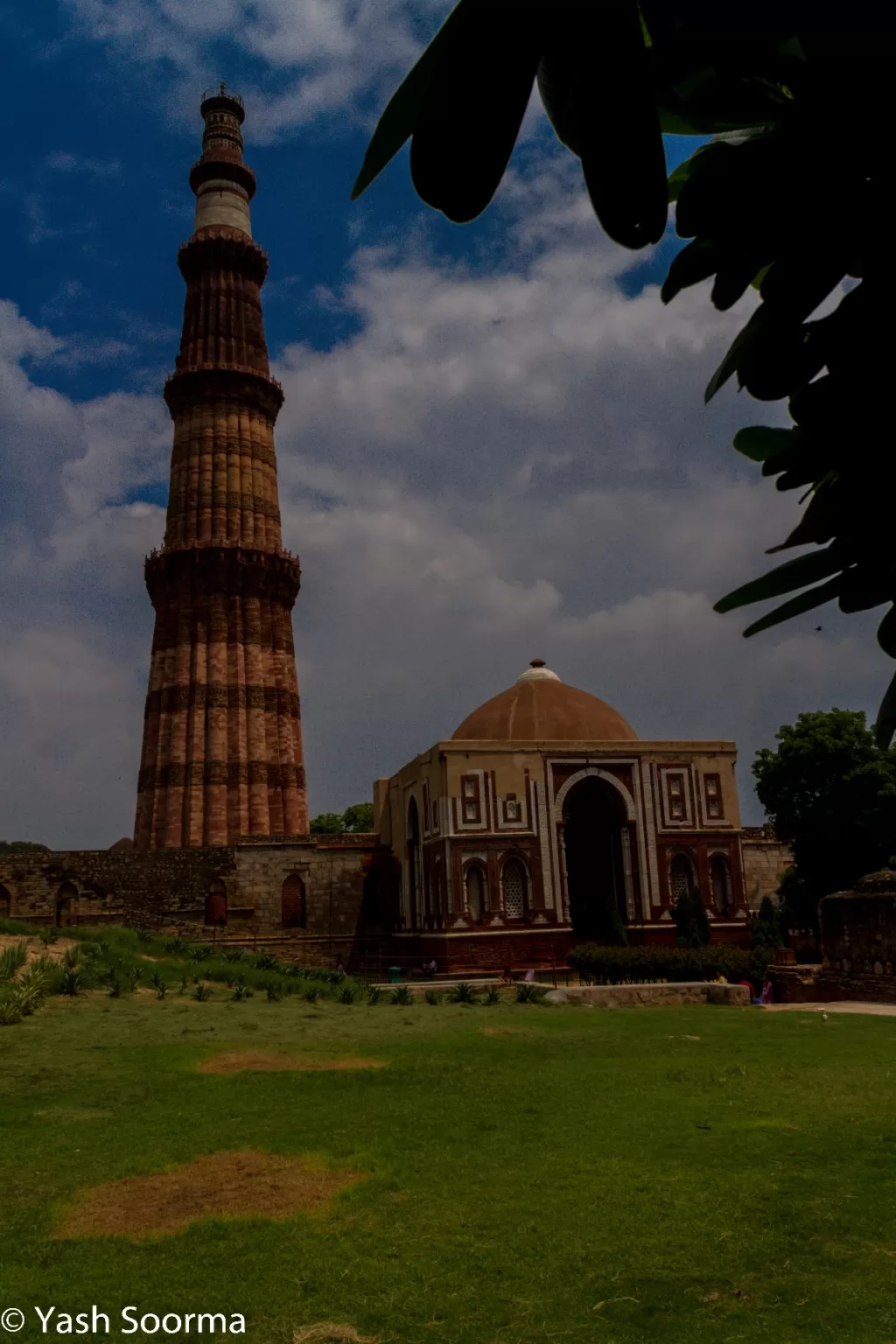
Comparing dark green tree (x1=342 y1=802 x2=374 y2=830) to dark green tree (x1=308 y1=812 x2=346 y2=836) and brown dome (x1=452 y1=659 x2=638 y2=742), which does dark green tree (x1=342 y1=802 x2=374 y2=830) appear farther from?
brown dome (x1=452 y1=659 x2=638 y2=742)

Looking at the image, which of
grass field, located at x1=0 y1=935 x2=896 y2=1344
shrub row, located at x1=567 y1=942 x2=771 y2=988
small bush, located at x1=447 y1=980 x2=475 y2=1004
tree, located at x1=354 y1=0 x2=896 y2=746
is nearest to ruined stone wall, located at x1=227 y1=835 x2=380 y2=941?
shrub row, located at x1=567 y1=942 x2=771 y2=988

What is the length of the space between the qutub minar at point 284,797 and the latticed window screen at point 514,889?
53 millimetres

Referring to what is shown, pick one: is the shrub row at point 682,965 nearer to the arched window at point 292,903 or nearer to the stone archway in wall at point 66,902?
the arched window at point 292,903

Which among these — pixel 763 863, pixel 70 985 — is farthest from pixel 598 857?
pixel 70 985

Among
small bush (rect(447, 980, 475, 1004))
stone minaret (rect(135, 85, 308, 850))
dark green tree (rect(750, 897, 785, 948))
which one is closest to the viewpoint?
small bush (rect(447, 980, 475, 1004))

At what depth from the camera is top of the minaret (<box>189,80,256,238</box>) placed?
4028 centimetres

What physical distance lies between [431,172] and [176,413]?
3984 cm

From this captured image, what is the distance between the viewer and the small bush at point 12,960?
1520 centimetres

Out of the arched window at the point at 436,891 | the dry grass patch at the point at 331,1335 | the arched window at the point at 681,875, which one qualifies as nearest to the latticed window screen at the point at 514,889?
the arched window at the point at 436,891

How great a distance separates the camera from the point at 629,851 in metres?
28.6

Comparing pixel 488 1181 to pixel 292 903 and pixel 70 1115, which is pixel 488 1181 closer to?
pixel 70 1115

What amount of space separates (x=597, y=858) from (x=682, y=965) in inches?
439

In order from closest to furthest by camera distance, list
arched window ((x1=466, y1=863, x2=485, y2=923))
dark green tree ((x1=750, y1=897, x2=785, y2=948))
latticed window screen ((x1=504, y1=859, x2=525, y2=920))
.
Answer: dark green tree ((x1=750, y1=897, x2=785, y2=948))
arched window ((x1=466, y1=863, x2=485, y2=923))
latticed window screen ((x1=504, y1=859, x2=525, y2=920))

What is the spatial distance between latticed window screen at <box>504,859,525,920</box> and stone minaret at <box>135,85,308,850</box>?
33.5ft
